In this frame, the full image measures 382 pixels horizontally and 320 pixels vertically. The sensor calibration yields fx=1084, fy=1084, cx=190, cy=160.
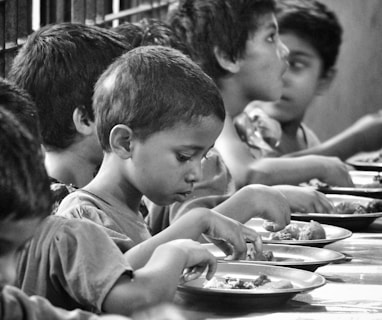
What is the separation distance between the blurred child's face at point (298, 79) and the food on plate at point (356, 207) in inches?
75.1

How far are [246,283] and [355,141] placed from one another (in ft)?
11.5

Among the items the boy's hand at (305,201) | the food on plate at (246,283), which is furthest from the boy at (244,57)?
the food on plate at (246,283)

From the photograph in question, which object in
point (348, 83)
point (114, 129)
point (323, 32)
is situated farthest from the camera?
point (348, 83)

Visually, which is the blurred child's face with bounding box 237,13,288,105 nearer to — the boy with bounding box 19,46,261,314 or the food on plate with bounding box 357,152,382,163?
the food on plate with bounding box 357,152,382,163

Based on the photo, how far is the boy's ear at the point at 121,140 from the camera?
8.56 feet

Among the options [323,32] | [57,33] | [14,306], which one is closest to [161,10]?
[323,32]

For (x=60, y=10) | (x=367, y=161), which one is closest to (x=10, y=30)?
(x=60, y=10)

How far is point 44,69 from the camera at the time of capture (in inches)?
118

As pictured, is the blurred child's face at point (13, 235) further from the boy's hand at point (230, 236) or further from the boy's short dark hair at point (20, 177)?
the boy's hand at point (230, 236)

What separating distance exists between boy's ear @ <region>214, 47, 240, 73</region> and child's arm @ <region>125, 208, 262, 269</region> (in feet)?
5.93

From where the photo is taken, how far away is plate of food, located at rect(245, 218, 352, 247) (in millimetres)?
2982

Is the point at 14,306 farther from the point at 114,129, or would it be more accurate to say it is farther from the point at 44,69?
the point at 44,69

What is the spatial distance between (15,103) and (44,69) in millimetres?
833

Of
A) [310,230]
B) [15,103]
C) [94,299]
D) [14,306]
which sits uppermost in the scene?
[15,103]
